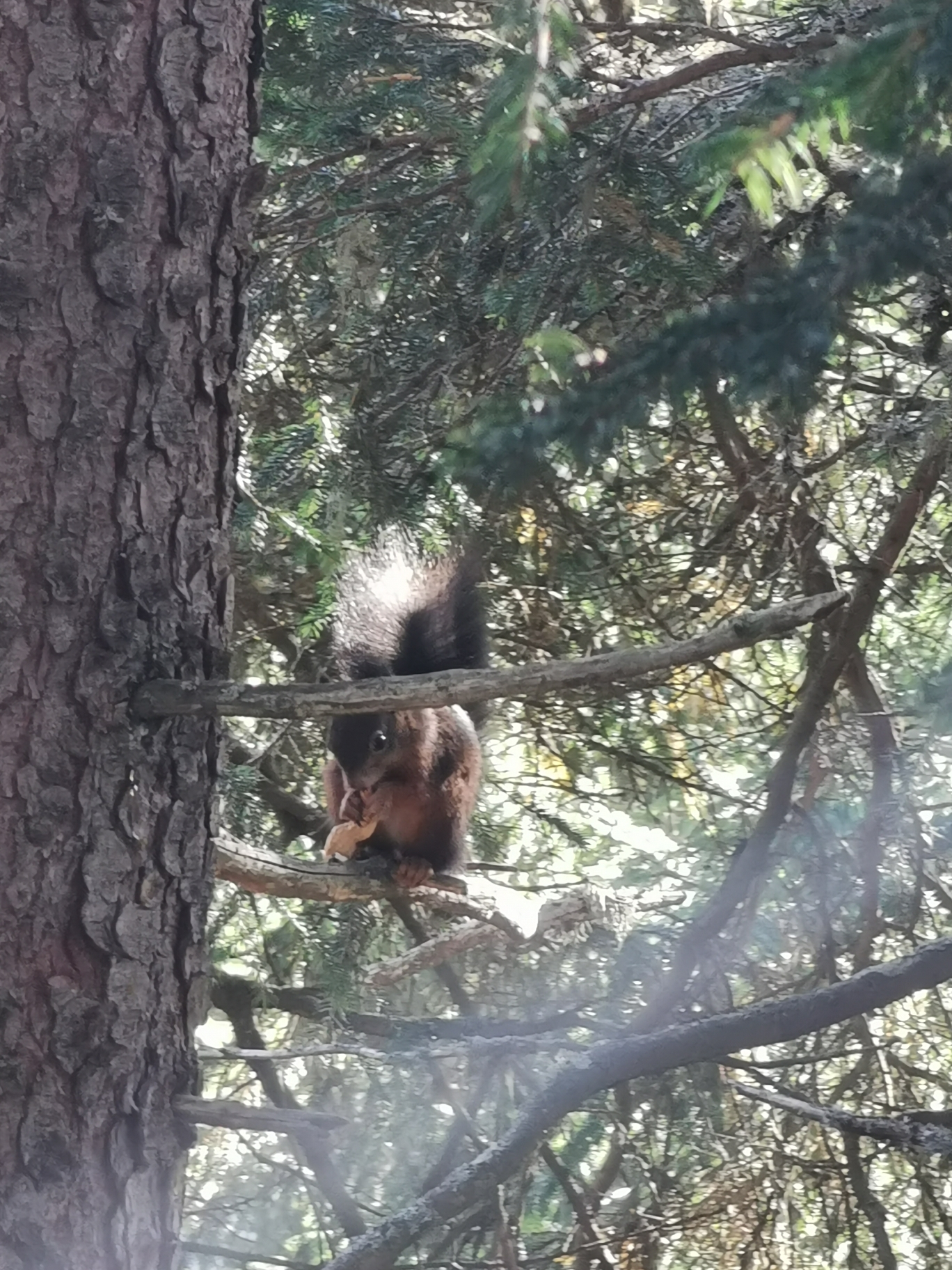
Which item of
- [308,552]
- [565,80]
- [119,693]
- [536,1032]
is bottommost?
[536,1032]

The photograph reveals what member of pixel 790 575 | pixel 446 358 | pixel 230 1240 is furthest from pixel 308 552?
pixel 230 1240

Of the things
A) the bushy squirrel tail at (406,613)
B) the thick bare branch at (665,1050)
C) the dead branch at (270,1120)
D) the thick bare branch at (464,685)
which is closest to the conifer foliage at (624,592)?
the thick bare branch at (665,1050)

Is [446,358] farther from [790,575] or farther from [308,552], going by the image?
[790,575]

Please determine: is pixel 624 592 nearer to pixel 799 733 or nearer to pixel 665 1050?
pixel 799 733

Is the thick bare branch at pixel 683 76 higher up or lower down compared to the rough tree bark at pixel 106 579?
higher up

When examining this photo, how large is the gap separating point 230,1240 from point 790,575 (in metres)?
2.11

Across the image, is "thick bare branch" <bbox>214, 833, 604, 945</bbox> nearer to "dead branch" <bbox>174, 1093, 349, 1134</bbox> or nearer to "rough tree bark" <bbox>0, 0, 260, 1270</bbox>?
"rough tree bark" <bbox>0, 0, 260, 1270</bbox>

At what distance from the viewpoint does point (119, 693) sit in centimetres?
152

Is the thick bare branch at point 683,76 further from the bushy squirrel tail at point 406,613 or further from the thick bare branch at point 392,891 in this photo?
the thick bare branch at point 392,891

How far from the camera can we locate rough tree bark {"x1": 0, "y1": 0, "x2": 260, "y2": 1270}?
147 cm

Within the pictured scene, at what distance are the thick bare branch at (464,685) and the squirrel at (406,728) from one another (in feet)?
4.16

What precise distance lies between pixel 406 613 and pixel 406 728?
1.07 ft

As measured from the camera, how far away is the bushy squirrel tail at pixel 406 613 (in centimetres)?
300

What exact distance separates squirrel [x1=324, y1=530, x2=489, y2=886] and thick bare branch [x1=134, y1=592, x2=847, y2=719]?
4.16 feet
